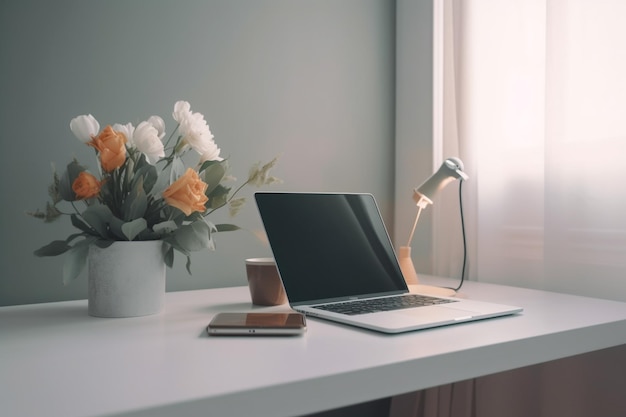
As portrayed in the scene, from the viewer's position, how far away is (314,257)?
1022 millimetres

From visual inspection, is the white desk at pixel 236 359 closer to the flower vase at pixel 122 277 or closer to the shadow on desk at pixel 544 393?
the flower vase at pixel 122 277

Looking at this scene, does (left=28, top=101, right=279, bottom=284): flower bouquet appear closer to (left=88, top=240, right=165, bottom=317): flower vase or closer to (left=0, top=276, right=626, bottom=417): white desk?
(left=88, top=240, right=165, bottom=317): flower vase

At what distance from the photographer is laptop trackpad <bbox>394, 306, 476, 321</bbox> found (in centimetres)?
84

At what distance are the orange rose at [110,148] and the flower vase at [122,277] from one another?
5.1 inches

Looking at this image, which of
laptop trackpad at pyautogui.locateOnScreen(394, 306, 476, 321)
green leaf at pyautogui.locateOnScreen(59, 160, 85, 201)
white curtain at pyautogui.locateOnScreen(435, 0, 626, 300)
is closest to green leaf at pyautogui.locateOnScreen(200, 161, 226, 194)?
green leaf at pyautogui.locateOnScreen(59, 160, 85, 201)

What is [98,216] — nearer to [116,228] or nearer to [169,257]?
[116,228]

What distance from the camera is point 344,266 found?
105 centimetres

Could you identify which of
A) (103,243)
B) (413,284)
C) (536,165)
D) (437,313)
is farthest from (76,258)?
(536,165)

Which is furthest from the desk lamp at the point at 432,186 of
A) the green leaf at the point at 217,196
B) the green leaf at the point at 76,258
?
the green leaf at the point at 76,258

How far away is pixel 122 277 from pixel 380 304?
0.45m

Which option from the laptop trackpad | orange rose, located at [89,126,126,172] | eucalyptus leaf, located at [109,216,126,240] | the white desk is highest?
orange rose, located at [89,126,126,172]

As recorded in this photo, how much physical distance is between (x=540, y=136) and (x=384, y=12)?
0.65m

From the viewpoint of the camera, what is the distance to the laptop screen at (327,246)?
38.9 inches

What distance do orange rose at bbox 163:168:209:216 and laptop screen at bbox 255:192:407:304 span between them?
0.17m
